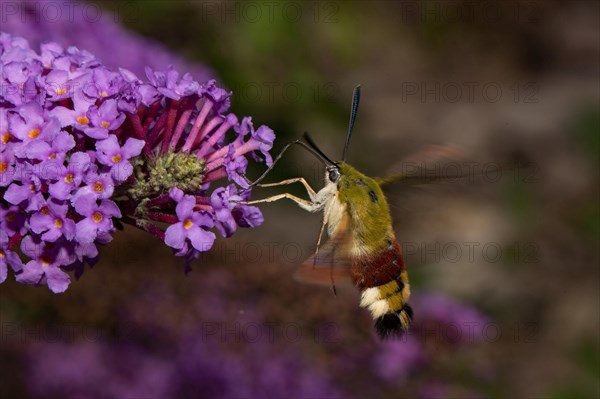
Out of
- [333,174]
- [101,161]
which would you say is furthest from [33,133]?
[333,174]

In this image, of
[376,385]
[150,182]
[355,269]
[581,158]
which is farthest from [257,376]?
[581,158]

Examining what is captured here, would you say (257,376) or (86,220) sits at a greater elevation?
(86,220)

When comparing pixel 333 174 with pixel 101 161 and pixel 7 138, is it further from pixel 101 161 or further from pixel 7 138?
pixel 7 138

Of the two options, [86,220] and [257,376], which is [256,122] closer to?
[257,376]

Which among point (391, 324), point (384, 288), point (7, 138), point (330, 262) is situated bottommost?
point (391, 324)

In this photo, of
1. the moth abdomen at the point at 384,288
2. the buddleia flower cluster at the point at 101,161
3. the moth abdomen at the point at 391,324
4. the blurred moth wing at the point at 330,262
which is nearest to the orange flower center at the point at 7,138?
the buddleia flower cluster at the point at 101,161
